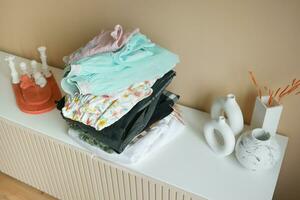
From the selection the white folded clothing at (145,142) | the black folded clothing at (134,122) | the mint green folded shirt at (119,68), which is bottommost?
the white folded clothing at (145,142)

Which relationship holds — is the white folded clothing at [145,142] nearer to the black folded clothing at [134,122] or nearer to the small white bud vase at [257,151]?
the black folded clothing at [134,122]

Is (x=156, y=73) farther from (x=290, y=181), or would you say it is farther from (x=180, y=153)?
(x=290, y=181)

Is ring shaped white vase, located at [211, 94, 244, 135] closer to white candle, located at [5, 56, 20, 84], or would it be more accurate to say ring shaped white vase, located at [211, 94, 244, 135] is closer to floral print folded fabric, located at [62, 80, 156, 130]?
floral print folded fabric, located at [62, 80, 156, 130]

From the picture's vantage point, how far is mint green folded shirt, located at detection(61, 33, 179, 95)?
3.46 ft

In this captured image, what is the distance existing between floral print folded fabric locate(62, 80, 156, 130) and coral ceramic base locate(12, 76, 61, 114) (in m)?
0.26

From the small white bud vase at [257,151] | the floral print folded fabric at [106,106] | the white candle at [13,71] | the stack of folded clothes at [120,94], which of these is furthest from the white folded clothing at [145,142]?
the white candle at [13,71]

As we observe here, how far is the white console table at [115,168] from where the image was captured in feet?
3.35

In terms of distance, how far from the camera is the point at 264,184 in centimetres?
101

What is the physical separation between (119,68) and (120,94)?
3.3 inches

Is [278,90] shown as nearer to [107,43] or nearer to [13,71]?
[107,43]

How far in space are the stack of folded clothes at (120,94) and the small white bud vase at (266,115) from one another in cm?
30

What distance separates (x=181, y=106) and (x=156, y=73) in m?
0.27

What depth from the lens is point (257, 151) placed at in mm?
996

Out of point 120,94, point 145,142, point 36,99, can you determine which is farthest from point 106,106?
point 36,99
